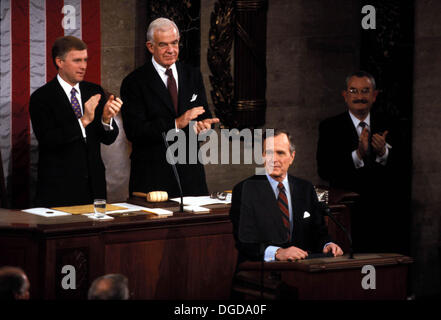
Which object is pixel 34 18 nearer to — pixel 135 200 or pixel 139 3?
pixel 139 3

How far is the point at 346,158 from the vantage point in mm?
5660

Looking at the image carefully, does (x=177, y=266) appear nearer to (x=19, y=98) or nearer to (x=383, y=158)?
(x=383, y=158)

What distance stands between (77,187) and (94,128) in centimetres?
47

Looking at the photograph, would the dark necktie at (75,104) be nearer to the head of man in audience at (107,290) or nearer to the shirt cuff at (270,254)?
the shirt cuff at (270,254)

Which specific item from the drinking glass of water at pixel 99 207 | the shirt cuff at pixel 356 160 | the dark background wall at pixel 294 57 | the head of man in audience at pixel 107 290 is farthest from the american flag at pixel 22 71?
the head of man in audience at pixel 107 290

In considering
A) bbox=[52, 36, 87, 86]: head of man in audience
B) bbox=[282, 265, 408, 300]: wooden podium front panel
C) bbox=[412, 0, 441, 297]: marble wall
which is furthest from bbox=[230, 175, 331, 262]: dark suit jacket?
bbox=[412, 0, 441, 297]: marble wall

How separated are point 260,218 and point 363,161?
82.4 inches

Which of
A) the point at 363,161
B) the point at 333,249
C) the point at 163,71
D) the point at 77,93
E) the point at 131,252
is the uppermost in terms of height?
the point at 163,71

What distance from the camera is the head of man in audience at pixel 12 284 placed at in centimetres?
277

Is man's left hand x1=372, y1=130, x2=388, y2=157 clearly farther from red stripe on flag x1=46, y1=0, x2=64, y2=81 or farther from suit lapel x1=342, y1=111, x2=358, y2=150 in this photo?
red stripe on flag x1=46, y1=0, x2=64, y2=81

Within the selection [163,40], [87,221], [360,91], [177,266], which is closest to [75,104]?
[163,40]

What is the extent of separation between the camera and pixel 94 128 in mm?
5387

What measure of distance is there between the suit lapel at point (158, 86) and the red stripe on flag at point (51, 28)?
4.75 feet

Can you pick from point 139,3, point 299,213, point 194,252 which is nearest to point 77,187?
point 194,252
